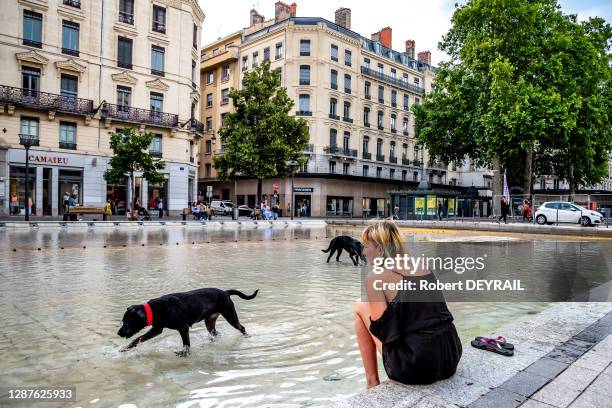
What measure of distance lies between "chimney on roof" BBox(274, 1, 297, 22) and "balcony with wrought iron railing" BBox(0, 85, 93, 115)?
2704 cm

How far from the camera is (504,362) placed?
353 centimetres

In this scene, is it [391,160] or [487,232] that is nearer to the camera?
[487,232]

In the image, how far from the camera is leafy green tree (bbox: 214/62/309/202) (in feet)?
112

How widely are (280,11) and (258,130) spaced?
78.0 feet

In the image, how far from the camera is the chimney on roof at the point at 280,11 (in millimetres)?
51103

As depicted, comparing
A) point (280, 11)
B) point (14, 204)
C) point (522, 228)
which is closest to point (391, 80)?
point (280, 11)

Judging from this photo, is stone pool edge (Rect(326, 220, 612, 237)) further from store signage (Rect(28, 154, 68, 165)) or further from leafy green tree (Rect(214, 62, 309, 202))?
Answer: store signage (Rect(28, 154, 68, 165))

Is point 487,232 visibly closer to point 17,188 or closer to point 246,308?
point 246,308

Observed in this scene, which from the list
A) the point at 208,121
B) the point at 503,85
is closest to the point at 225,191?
the point at 208,121

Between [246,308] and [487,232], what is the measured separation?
20.5m

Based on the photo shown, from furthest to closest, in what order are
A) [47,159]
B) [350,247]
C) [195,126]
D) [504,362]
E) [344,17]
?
[344,17] < [195,126] < [47,159] < [350,247] < [504,362]

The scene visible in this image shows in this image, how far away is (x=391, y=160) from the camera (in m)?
55.8

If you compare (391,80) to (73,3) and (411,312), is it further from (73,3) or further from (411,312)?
(411,312)

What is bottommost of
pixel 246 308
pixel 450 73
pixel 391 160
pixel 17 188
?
pixel 246 308
